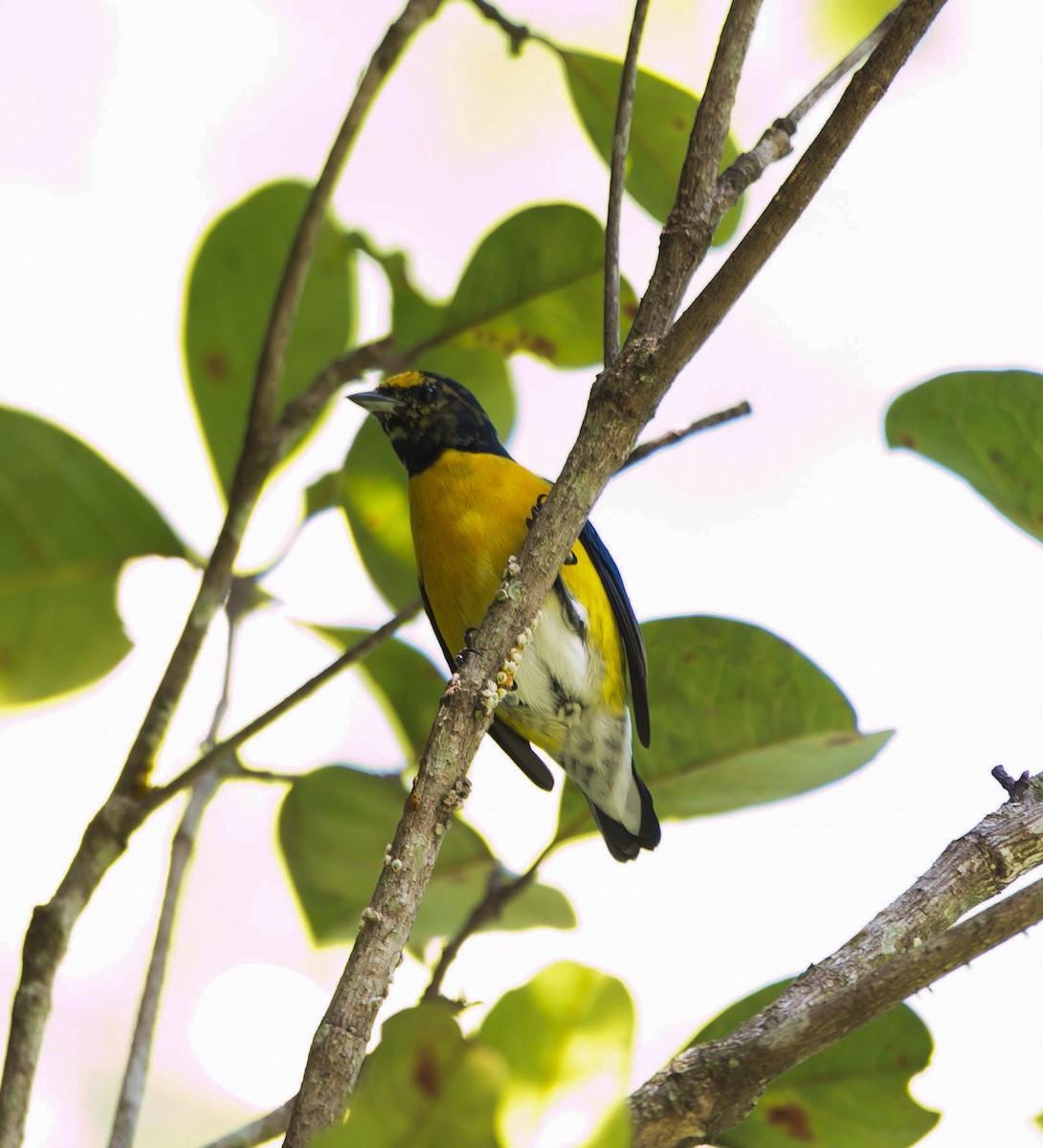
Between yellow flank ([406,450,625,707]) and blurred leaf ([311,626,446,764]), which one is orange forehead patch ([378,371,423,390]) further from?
blurred leaf ([311,626,446,764])

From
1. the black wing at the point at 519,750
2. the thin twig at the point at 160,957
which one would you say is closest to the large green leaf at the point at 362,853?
the thin twig at the point at 160,957

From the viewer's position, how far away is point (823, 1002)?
104cm

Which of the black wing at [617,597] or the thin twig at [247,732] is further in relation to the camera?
the black wing at [617,597]

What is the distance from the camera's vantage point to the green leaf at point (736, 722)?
1980 millimetres

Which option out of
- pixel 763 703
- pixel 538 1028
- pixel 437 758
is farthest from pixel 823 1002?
pixel 763 703

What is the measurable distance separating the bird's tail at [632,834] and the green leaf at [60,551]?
1.02 m

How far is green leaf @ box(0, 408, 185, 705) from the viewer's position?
2.16 metres

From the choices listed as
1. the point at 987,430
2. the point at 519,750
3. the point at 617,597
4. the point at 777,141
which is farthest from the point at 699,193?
the point at 519,750

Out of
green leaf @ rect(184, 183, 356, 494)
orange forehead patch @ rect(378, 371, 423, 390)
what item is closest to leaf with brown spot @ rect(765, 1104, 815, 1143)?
green leaf @ rect(184, 183, 356, 494)

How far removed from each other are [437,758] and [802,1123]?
1.89 ft

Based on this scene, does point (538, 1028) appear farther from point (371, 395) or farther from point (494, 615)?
point (371, 395)

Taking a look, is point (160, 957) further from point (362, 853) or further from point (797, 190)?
point (797, 190)

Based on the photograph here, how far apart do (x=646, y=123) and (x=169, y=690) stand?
1.16 metres

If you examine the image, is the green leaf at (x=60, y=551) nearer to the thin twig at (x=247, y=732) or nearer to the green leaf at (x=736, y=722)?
the thin twig at (x=247, y=732)
